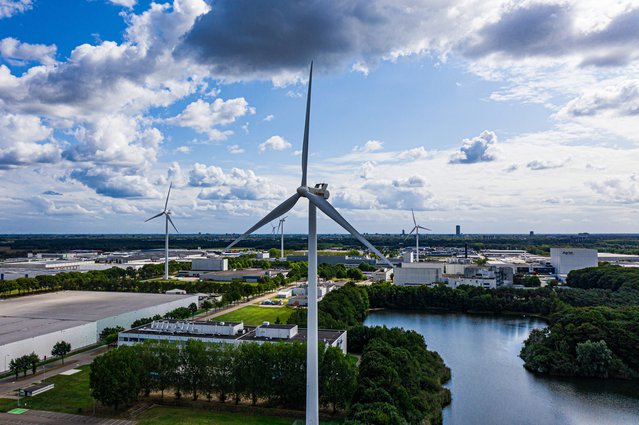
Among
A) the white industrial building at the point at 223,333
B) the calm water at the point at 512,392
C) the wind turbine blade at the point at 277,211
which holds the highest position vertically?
the wind turbine blade at the point at 277,211

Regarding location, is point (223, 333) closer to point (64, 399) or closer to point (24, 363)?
point (64, 399)

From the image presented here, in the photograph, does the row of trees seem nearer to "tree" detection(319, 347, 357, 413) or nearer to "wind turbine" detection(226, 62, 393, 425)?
"tree" detection(319, 347, 357, 413)

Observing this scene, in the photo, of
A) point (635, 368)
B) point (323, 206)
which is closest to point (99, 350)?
point (323, 206)

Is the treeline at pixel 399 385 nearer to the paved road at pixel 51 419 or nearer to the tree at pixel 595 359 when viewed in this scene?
the tree at pixel 595 359

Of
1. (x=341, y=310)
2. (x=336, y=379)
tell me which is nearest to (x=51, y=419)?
(x=336, y=379)

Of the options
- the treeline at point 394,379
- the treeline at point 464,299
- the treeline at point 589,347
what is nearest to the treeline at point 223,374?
the treeline at point 394,379

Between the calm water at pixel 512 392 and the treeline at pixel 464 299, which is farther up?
the treeline at pixel 464 299

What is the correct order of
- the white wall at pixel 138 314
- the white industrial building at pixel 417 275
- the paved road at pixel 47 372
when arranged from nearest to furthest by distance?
the paved road at pixel 47 372 < the white wall at pixel 138 314 < the white industrial building at pixel 417 275

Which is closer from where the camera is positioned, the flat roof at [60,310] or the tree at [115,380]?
the tree at [115,380]
